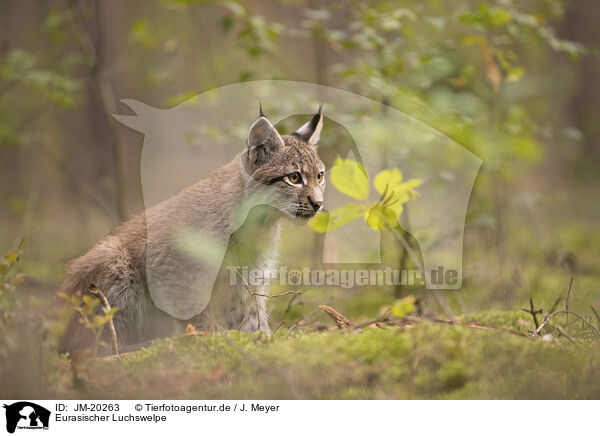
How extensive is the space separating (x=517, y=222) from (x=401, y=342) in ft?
18.1

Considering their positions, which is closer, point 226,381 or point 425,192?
point 226,381

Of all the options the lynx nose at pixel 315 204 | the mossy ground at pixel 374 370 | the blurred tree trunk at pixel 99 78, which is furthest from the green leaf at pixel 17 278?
the blurred tree trunk at pixel 99 78

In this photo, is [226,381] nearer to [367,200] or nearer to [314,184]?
[367,200]

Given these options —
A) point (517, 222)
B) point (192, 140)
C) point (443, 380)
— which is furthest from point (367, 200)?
point (517, 222)

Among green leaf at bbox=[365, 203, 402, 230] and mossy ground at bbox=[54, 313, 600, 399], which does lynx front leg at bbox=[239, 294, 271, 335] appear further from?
green leaf at bbox=[365, 203, 402, 230]

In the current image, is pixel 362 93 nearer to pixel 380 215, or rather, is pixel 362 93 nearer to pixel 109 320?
pixel 380 215

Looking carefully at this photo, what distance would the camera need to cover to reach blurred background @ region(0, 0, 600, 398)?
4.32m

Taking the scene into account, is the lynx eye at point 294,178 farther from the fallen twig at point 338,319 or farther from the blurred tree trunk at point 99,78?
the blurred tree trunk at point 99,78

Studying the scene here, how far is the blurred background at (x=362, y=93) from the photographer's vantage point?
4.32 m

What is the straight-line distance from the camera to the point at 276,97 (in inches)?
188

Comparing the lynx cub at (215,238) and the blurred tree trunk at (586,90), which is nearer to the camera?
the lynx cub at (215,238)
